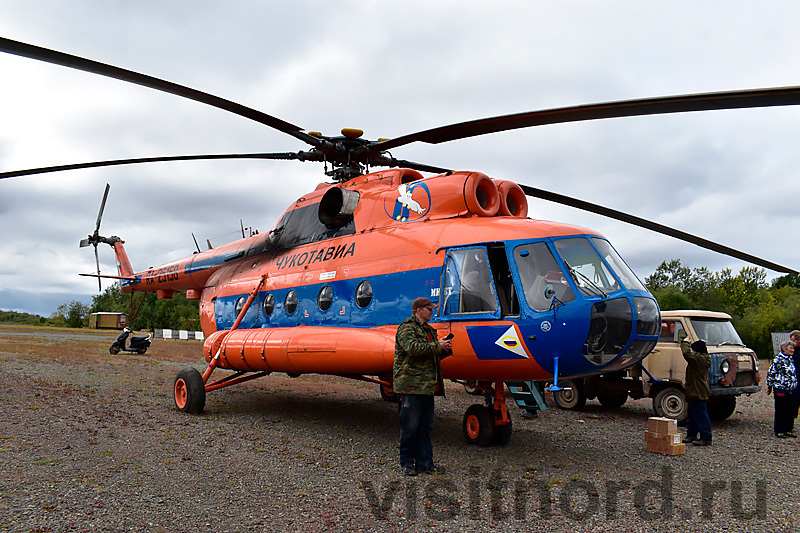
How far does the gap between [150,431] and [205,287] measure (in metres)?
5.04

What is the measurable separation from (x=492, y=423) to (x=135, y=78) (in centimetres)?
605

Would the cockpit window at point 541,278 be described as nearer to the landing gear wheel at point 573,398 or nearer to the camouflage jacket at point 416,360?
the camouflage jacket at point 416,360

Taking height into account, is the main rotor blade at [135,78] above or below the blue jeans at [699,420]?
above

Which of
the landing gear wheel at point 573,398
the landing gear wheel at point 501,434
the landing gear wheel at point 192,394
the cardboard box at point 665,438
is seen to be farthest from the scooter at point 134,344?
the cardboard box at point 665,438

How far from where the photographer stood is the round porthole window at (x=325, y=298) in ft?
27.5

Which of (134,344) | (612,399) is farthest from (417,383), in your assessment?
(134,344)

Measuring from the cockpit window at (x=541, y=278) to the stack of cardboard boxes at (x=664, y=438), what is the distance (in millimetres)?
2784

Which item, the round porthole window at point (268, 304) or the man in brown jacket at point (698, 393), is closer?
the man in brown jacket at point (698, 393)

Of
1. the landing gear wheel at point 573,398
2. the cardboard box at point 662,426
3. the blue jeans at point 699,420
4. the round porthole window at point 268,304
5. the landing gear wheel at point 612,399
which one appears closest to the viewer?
the cardboard box at point 662,426

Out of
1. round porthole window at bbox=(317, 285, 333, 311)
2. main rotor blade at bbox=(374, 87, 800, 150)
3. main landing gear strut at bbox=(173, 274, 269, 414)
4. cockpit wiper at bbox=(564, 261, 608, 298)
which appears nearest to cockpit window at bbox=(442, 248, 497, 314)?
cockpit wiper at bbox=(564, 261, 608, 298)

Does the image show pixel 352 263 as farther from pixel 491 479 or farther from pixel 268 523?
pixel 268 523

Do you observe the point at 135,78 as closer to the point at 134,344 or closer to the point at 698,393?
the point at 698,393

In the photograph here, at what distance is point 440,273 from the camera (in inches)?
269

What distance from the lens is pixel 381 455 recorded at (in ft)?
22.0
